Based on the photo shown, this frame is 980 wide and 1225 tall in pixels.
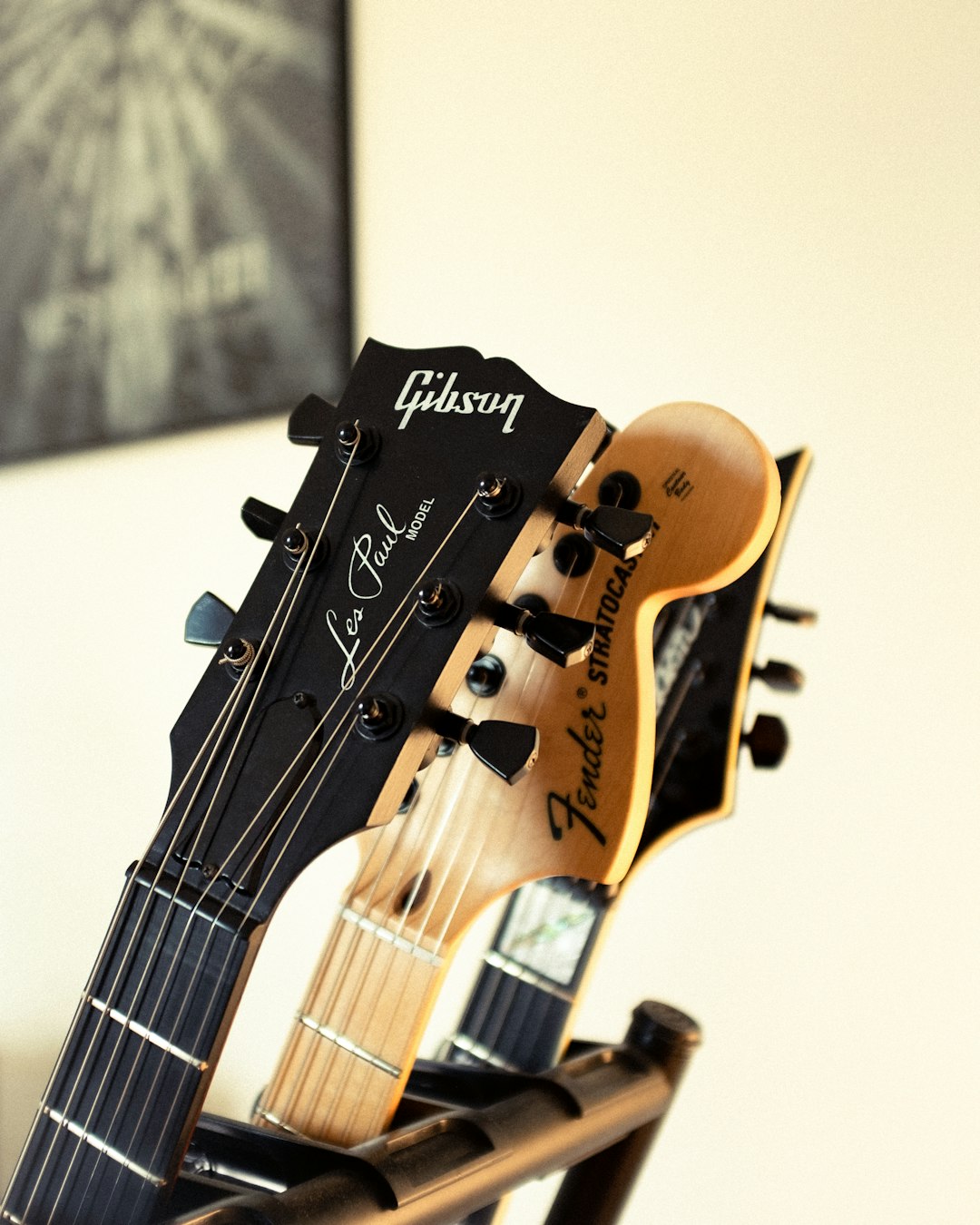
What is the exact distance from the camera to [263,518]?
1.77 feet

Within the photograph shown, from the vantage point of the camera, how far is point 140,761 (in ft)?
4.41

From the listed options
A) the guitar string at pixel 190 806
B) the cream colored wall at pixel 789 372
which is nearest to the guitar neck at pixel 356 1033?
the guitar string at pixel 190 806

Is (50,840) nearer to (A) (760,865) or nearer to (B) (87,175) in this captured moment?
(B) (87,175)

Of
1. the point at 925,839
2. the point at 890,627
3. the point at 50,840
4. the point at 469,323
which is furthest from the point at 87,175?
the point at 925,839

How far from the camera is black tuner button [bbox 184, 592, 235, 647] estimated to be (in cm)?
52

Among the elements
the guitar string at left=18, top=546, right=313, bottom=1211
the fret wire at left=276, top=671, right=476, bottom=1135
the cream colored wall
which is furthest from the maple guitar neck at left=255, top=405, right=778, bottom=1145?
the cream colored wall

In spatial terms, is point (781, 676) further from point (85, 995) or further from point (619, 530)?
point (85, 995)

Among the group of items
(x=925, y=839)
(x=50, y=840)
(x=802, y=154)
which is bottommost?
(x=50, y=840)

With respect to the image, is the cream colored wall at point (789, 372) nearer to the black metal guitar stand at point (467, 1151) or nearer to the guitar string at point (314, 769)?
the black metal guitar stand at point (467, 1151)

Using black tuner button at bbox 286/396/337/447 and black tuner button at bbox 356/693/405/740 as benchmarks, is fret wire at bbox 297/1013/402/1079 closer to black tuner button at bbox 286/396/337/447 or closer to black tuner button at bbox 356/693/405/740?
black tuner button at bbox 356/693/405/740

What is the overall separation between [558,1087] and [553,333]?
2.36ft

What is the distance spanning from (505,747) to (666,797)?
0.76 ft

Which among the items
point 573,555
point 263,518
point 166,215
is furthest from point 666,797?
point 166,215

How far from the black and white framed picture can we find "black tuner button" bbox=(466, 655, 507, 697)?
0.69 meters
